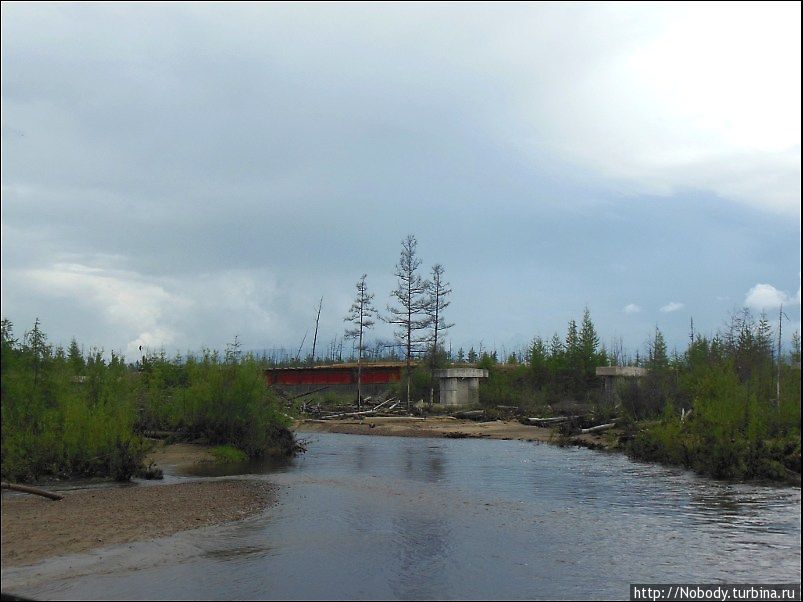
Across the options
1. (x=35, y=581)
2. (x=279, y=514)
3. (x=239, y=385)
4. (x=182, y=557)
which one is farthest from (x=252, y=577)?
(x=239, y=385)

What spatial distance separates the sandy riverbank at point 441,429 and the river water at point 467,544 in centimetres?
1547

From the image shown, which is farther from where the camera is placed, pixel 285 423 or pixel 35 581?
pixel 285 423

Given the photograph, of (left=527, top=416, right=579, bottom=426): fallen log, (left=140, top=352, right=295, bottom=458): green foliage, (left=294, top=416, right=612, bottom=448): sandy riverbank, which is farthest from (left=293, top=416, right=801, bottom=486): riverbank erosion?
(left=140, top=352, right=295, bottom=458): green foliage

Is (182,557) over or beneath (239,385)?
beneath

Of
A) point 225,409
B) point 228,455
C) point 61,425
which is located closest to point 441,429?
point 225,409

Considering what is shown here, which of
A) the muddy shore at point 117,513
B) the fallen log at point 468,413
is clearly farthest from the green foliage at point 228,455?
the fallen log at point 468,413

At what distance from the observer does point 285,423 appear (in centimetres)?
2997

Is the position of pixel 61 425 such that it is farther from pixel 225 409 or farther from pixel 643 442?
pixel 643 442

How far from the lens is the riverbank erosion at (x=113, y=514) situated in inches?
480

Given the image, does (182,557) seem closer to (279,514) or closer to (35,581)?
(35,581)

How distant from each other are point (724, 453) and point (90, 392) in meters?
19.4

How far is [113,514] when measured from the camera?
15.0 meters

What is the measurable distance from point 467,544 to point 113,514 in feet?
24.7

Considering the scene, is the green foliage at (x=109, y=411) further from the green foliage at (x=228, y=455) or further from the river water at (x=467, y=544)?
the river water at (x=467, y=544)
